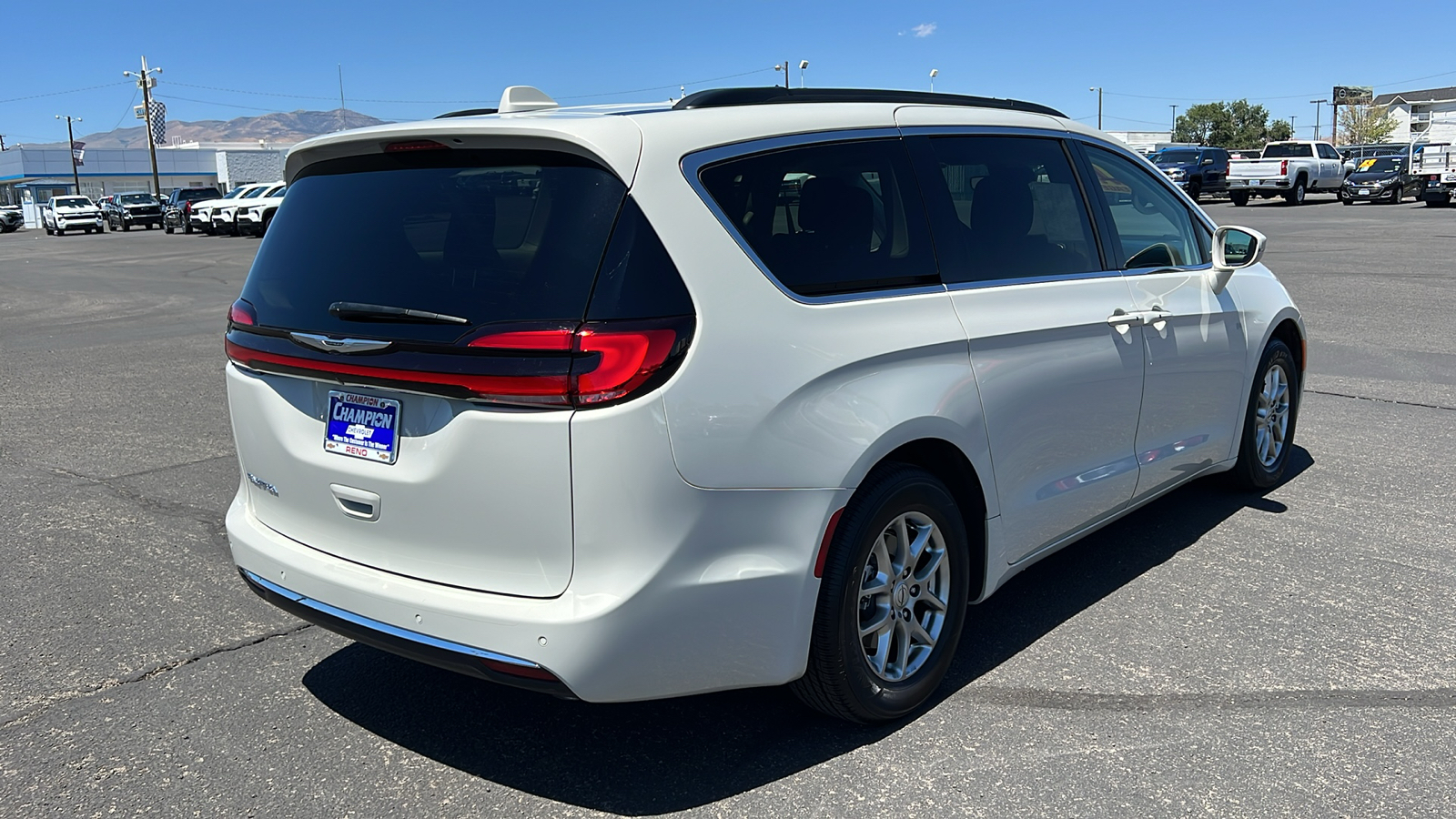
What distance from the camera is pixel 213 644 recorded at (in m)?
4.11

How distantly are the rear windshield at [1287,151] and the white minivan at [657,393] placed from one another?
4174cm

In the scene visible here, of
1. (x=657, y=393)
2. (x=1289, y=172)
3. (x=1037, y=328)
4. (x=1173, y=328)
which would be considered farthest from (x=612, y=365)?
(x=1289, y=172)

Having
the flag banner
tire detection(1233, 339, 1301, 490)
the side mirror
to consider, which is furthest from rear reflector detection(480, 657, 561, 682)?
the flag banner

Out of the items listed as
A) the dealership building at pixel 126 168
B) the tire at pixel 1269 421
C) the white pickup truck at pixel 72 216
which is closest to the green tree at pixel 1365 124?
the dealership building at pixel 126 168

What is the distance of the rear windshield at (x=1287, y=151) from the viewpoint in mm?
Result: 40625

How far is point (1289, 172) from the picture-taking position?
39.4m

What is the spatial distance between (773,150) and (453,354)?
3.56 ft

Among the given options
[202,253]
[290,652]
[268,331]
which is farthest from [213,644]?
[202,253]

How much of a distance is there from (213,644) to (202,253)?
29973 mm

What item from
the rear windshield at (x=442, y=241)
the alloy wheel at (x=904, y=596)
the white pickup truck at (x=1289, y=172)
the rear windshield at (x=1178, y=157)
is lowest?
the alloy wheel at (x=904, y=596)

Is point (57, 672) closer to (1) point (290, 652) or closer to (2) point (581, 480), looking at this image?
(1) point (290, 652)

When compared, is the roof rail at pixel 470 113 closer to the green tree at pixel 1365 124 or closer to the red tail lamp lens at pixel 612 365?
the red tail lamp lens at pixel 612 365

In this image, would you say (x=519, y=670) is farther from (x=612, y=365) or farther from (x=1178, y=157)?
(x=1178, y=157)

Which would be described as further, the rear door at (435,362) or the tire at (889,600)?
the tire at (889,600)
